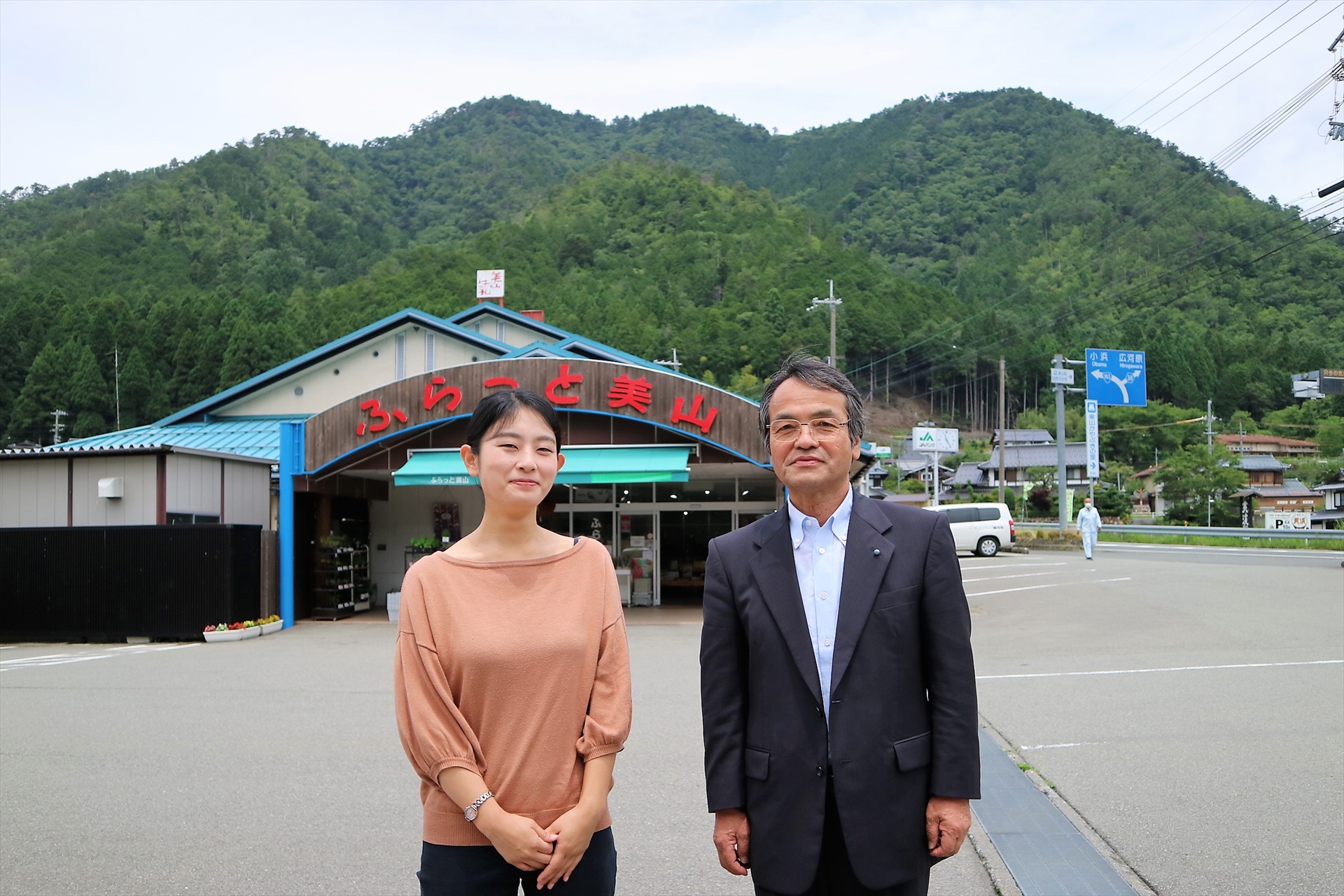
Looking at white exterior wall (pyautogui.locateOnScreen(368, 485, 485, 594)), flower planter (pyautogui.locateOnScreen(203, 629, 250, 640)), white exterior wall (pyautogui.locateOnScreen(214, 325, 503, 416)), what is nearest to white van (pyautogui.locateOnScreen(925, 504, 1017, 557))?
white exterior wall (pyautogui.locateOnScreen(214, 325, 503, 416))

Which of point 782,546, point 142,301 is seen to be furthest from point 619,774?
point 142,301

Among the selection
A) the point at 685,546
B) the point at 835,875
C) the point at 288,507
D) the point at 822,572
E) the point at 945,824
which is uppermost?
the point at 822,572

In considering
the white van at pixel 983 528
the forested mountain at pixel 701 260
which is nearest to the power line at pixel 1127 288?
the forested mountain at pixel 701 260

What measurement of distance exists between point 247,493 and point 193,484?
49.0 inches

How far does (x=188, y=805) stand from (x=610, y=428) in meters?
11.4

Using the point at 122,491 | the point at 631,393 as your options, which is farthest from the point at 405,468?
the point at 122,491

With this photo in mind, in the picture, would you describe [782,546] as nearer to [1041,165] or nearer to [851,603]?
[851,603]

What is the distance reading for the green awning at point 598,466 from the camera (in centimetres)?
1557

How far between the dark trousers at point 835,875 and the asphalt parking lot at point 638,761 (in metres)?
1.90

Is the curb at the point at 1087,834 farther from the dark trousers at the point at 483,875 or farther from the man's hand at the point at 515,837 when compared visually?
the man's hand at the point at 515,837

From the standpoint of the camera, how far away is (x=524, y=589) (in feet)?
8.12

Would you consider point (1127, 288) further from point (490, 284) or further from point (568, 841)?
point (568, 841)

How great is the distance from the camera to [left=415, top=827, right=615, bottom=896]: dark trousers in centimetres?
234

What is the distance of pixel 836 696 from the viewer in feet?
8.01
